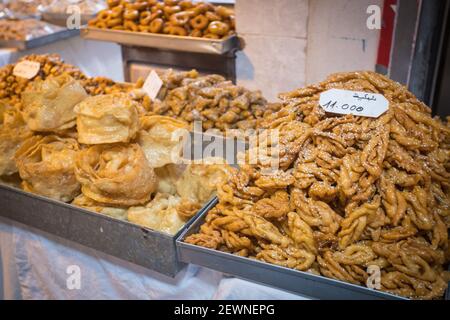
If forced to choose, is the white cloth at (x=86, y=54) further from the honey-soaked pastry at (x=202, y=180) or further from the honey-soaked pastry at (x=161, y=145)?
the honey-soaked pastry at (x=202, y=180)

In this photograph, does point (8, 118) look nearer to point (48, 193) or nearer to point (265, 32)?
point (48, 193)

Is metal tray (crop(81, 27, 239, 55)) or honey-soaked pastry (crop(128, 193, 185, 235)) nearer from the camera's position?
honey-soaked pastry (crop(128, 193, 185, 235))

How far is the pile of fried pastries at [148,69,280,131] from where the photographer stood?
6.53ft

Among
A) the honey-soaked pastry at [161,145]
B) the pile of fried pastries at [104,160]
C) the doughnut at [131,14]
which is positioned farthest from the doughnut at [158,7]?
the honey-soaked pastry at [161,145]

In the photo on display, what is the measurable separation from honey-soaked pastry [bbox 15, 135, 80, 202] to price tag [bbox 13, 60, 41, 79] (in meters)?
0.93

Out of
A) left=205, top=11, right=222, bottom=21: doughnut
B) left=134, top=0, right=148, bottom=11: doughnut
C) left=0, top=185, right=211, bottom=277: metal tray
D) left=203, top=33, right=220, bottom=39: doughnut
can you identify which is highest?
left=134, top=0, right=148, bottom=11: doughnut

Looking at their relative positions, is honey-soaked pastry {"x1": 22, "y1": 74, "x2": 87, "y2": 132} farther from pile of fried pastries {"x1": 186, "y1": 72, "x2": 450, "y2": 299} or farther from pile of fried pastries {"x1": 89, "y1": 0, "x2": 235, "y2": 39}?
pile of fried pastries {"x1": 89, "y1": 0, "x2": 235, "y2": 39}

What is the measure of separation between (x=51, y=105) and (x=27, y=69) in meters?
1.03

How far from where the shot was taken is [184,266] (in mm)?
1419

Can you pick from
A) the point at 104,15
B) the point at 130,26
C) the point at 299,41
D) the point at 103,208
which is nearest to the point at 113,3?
the point at 104,15

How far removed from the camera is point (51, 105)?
5.41 feet

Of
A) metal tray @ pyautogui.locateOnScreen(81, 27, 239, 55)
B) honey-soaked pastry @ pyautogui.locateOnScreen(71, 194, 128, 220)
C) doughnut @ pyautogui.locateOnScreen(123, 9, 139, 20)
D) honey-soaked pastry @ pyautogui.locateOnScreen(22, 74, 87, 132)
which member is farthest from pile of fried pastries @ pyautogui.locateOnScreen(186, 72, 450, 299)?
doughnut @ pyautogui.locateOnScreen(123, 9, 139, 20)
